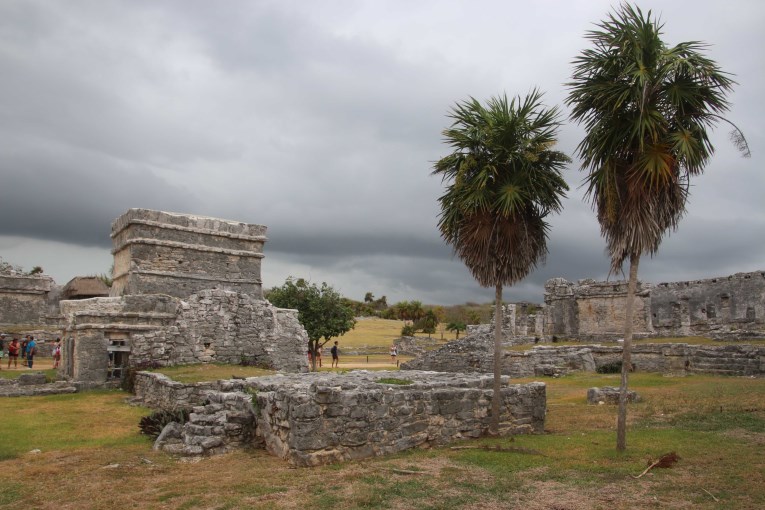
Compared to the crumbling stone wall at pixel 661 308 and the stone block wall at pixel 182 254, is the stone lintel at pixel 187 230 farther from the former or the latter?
the crumbling stone wall at pixel 661 308

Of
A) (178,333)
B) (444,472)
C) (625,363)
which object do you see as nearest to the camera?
(444,472)

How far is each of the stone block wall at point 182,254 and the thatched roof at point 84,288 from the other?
739 inches

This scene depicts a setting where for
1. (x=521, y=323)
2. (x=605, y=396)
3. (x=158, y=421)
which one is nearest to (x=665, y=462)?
(x=605, y=396)

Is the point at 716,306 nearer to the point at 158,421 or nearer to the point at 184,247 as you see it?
the point at 184,247

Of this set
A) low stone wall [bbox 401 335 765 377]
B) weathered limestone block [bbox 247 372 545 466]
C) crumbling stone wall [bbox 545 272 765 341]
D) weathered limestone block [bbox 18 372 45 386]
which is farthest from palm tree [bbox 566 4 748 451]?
crumbling stone wall [bbox 545 272 765 341]

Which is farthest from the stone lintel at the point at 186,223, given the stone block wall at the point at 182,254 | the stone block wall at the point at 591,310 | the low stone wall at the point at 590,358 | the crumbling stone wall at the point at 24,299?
the stone block wall at the point at 591,310

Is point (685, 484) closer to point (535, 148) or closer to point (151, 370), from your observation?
point (535, 148)

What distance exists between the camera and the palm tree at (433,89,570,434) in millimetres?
11656

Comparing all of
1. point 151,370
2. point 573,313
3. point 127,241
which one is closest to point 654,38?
point 151,370

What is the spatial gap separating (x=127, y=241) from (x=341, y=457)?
17.9 meters

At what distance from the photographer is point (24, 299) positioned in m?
39.5

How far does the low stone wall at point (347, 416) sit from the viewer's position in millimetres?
9547

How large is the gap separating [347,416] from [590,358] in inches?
796

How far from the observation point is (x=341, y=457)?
31.6 ft
